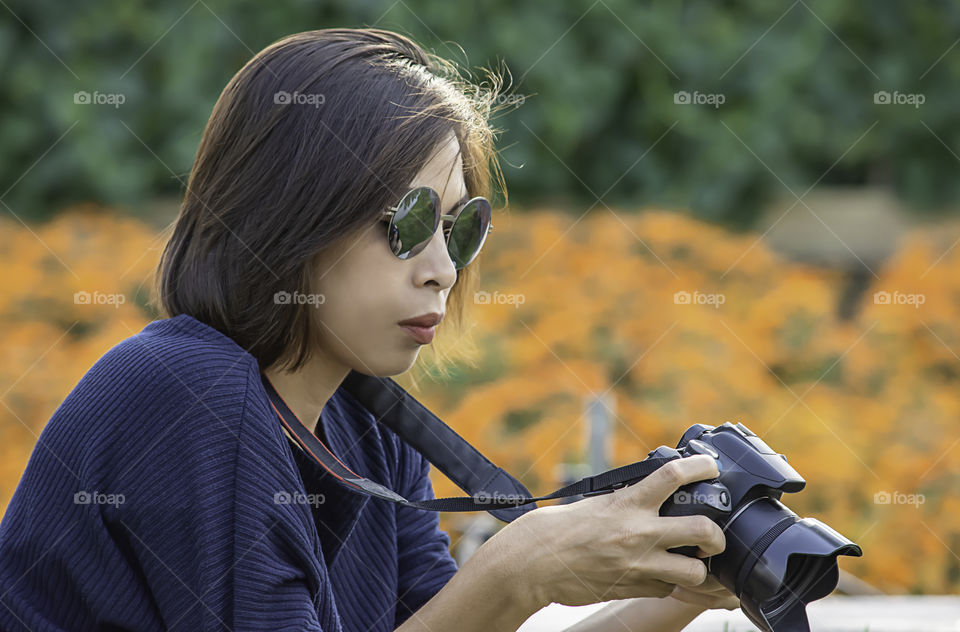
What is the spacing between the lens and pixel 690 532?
1.30 m

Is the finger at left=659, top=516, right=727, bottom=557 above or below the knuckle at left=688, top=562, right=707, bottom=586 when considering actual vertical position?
above

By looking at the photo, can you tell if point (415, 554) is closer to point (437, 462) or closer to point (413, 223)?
point (437, 462)

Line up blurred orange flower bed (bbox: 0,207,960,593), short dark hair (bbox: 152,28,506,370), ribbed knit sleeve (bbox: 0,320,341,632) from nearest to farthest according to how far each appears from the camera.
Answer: ribbed knit sleeve (bbox: 0,320,341,632)
short dark hair (bbox: 152,28,506,370)
blurred orange flower bed (bbox: 0,207,960,593)

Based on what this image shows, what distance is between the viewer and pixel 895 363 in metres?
3.76

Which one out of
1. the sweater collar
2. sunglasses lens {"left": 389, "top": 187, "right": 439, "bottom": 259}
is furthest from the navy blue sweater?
sunglasses lens {"left": 389, "top": 187, "right": 439, "bottom": 259}

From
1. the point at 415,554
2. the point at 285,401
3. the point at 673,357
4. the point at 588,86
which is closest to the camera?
the point at 285,401

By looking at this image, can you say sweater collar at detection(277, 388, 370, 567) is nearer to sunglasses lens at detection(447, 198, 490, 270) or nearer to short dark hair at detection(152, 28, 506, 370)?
short dark hair at detection(152, 28, 506, 370)

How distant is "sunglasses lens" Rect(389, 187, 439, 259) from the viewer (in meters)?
1.38

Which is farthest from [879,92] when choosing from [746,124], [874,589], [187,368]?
[187,368]

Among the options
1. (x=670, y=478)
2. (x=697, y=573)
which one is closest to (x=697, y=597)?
(x=697, y=573)

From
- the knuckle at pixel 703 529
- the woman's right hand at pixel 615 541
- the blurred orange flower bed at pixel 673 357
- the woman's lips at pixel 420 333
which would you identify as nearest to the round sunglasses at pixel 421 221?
the woman's lips at pixel 420 333

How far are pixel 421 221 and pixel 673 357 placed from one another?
94.2 inches

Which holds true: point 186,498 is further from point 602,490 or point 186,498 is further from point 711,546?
point 711,546

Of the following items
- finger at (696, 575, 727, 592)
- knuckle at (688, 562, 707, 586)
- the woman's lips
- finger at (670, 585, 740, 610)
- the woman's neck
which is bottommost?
finger at (670, 585, 740, 610)
